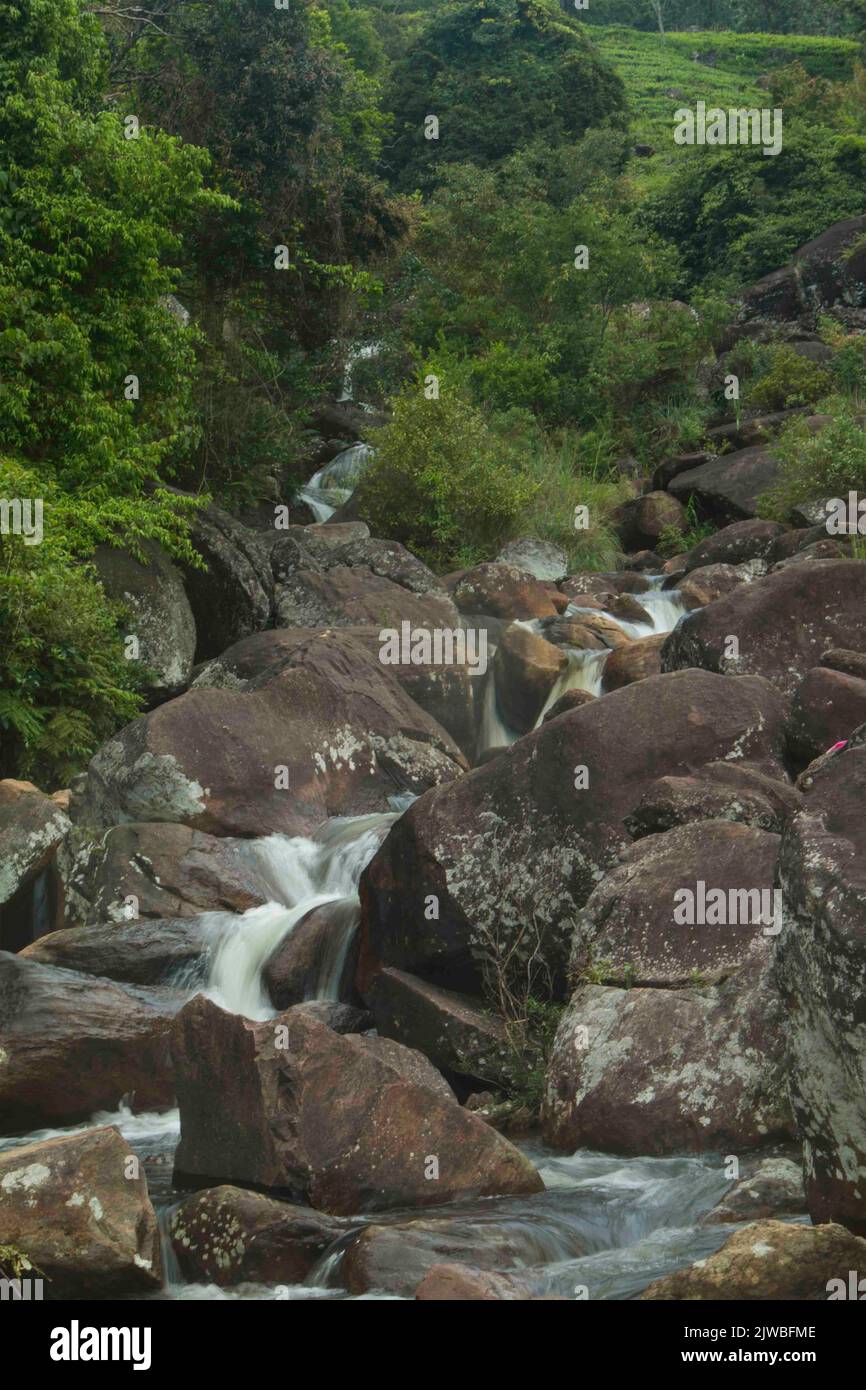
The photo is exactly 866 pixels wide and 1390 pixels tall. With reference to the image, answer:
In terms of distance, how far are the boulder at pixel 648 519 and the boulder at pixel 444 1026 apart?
1753cm

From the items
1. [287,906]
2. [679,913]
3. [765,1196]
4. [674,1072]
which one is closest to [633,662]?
[287,906]

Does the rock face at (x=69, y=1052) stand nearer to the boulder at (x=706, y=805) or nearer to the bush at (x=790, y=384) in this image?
the boulder at (x=706, y=805)

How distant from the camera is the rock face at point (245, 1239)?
6.94 m

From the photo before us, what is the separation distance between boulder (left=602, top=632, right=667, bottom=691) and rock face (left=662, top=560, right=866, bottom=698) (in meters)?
2.59

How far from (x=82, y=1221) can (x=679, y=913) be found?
4.02m

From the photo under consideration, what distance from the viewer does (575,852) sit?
1038cm

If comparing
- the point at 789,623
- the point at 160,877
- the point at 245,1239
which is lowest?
the point at 245,1239

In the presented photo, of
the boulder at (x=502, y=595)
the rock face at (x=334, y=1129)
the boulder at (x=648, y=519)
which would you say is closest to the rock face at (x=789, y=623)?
the boulder at (x=502, y=595)

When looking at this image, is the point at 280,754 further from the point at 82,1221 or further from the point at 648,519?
the point at 648,519

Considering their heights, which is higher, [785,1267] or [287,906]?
[287,906]

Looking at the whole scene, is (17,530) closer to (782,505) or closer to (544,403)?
(782,505)

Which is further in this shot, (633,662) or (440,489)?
(440,489)

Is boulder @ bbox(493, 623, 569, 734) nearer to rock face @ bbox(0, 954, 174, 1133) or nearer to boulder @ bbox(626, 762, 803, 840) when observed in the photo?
boulder @ bbox(626, 762, 803, 840)

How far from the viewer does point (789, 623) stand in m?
14.6
